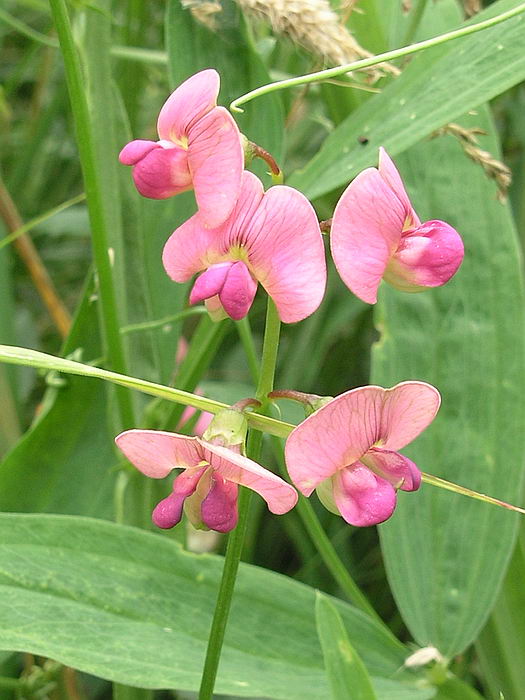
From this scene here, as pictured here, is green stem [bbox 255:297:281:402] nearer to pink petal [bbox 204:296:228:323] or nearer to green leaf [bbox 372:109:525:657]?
pink petal [bbox 204:296:228:323]

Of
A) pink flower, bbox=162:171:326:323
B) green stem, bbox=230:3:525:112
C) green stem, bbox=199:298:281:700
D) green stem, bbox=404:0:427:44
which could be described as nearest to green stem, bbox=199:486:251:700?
green stem, bbox=199:298:281:700

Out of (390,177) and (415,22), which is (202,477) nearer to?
(390,177)

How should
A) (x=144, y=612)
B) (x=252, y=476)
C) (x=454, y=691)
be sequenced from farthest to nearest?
(x=454, y=691) → (x=144, y=612) → (x=252, y=476)

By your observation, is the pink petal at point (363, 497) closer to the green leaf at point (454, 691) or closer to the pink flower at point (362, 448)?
the pink flower at point (362, 448)

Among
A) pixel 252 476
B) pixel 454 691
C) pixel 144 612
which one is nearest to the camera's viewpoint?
pixel 252 476

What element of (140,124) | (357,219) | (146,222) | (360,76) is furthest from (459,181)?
(140,124)

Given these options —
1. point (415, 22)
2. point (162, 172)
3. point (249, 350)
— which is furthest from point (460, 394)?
point (162, 172)

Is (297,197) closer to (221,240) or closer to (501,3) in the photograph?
(221,240)
